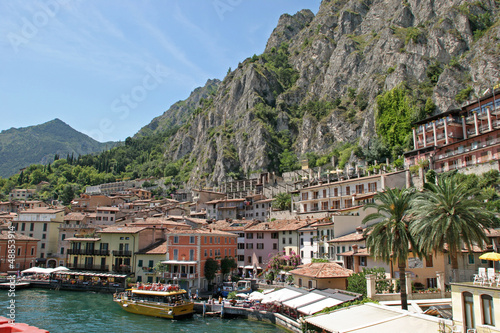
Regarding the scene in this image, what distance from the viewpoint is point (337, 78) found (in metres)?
142

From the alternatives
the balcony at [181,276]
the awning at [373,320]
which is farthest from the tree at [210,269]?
the awning at [373,320]

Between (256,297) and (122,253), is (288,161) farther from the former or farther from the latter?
(256,297)

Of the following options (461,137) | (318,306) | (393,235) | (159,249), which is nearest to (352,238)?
(318,306)

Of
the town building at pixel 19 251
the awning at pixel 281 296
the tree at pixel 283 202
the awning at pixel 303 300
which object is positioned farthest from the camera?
the tree at pixel 283 202

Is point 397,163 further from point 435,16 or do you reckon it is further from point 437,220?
point 435,16

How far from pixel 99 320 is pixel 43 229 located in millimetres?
46488

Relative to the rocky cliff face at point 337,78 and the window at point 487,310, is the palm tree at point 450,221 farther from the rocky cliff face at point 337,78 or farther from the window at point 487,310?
the rocky cliff face at point 337,78

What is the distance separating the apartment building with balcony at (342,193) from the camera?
5700cm

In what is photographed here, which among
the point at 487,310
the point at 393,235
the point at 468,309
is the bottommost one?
the point at 468,309

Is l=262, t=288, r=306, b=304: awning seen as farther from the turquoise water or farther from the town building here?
the town building

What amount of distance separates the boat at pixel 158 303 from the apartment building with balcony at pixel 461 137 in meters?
42.1

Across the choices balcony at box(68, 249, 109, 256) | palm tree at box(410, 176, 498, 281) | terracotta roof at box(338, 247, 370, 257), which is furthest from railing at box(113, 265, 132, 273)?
palm tree at box(410, 176, 498, 281)

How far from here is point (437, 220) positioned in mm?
25375

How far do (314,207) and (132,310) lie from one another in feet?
119
